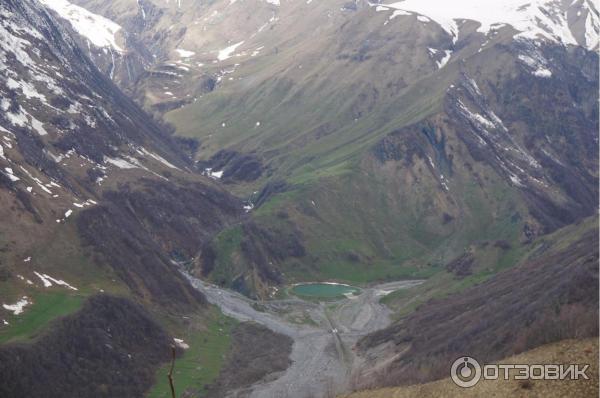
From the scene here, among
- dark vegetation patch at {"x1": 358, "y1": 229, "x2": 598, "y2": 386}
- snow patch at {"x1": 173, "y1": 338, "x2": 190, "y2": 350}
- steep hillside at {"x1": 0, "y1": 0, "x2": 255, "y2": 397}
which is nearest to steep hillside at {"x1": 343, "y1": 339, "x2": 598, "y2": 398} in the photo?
dark vegetation patch at {"x1": 358, "y1": 229, "x2": 598, "y2": 386}

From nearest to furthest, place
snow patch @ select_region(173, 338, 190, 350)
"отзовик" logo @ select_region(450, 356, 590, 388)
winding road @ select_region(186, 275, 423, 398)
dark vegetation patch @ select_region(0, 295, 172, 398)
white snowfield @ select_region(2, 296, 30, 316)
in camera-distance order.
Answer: "отзовик" logo @ select_region(450, 356, 590, 388) < dark vegetation patch @ select_region(0, 295, 172, 398) < white snowfield @ select_region(2, 296, 30, 316) < winding road @ select_region(186, 275, 423, 398) < snow patch @ select_region(173, 338, 190, 350)

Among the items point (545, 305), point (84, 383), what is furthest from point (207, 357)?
point (545, 305)

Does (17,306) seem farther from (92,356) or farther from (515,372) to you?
(515,372)

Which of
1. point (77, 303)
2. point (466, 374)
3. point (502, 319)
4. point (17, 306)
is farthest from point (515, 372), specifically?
point (77, 303)

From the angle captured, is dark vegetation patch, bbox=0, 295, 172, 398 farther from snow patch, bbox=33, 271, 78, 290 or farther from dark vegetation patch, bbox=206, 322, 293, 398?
dark vegetation patch, bbox=206, 322, 293, 398

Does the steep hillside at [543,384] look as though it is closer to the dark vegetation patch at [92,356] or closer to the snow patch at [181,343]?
the dark vegetation patch at [92,356]

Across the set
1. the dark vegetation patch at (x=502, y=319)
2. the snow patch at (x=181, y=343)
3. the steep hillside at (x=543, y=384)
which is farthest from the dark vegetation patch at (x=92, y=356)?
the steep hillside at (x=543, y=384)
